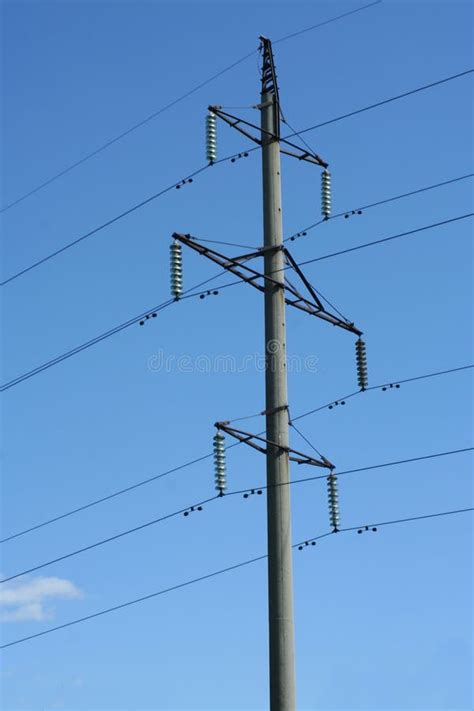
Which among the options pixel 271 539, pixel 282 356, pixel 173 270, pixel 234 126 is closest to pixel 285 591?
pixel 271 539

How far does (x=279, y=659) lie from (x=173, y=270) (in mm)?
8071

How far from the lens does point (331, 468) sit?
79.5 feet

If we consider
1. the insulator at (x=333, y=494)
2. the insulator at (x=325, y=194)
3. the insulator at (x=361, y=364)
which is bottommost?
the insulator at (x=333, y=494)

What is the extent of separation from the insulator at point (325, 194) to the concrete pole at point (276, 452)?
7.23 feet

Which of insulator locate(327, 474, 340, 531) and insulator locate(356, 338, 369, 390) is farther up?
insulator locate(356, 338, 369, 390)

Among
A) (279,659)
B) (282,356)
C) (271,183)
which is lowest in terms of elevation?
(279,659)

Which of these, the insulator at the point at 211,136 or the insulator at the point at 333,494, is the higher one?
the insulator at the point at 211,136

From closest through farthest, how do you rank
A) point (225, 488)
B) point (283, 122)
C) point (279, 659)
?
1. point (279, 659)
2. point (225, 488)
3. point (283, 122)

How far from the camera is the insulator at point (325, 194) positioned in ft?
87.8

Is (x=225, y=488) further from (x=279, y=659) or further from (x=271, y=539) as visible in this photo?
(x=279, y=659)

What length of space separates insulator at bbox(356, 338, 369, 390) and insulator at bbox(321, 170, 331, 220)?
3.13 metres

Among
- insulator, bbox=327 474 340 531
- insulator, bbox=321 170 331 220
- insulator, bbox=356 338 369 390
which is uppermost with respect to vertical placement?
insulator, bbox=321 170 331 220

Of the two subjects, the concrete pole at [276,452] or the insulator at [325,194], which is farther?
the insulator at [325,194]

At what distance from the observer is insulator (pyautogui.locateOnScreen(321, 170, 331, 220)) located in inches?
1054
